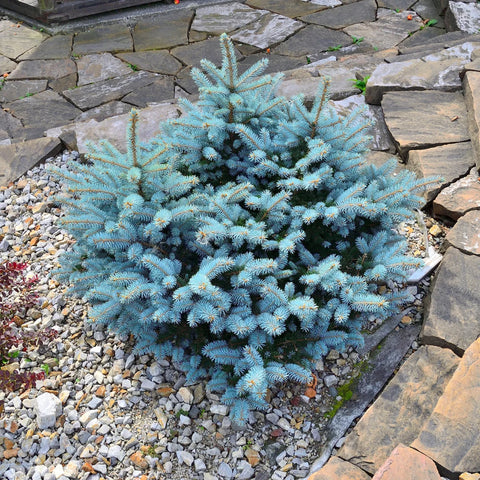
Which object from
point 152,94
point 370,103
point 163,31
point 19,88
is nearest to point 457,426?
point 370,103

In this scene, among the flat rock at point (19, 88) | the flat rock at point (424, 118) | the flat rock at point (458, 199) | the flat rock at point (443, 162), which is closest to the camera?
Result: the flat rock at point (458, 199)

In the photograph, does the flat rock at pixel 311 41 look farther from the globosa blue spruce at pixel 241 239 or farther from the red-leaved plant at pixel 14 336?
the red-leaved plant at pixel 14 336

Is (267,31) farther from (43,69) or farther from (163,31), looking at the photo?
(43,69)

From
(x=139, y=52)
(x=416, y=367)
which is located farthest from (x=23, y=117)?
(x=416, y=367)

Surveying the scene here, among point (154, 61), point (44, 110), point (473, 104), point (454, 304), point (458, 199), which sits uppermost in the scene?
point (473, 104)

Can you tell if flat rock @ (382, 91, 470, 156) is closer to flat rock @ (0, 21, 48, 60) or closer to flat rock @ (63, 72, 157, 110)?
flat rock @ (63, 72, 157, 110)

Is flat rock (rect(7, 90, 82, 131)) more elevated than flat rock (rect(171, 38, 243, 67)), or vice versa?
flat rock (rect(171, 38, 243, 67))

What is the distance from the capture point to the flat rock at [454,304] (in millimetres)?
2564

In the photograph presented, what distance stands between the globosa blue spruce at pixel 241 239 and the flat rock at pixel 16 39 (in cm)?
426

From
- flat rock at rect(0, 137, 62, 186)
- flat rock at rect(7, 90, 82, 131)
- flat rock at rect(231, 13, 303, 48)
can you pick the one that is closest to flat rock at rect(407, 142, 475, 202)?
flat rock at rect(0, 137, 62, 186)

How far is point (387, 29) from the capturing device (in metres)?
6.18

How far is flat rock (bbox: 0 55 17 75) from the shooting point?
19.4 feet

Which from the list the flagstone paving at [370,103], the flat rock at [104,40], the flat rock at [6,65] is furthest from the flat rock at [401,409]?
the flat rock at [6,65]

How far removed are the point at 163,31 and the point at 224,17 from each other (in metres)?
0.77
